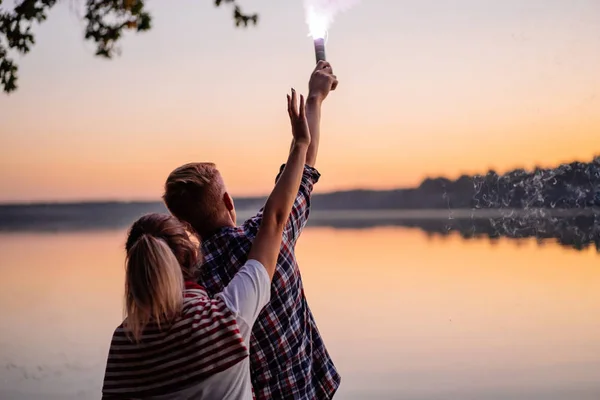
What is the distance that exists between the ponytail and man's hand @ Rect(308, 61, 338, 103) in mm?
888

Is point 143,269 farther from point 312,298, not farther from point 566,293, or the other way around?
point 566,293

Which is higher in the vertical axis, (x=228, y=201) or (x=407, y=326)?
(x=228, y=201)

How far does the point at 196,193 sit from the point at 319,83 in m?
0.59

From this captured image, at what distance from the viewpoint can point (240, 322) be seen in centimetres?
220

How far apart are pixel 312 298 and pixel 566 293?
191 inches

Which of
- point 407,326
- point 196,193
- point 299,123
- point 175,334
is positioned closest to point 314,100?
point 299,123

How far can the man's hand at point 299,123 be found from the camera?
8.42 ft

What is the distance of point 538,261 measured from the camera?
2323 centimetres

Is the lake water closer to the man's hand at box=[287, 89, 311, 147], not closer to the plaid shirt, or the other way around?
the plaid shirt

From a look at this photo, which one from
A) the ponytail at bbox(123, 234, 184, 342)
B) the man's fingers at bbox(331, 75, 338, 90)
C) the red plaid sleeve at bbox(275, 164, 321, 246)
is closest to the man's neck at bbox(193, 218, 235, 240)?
the red plaid sleeve at bbox(275, 164, 321, 246)

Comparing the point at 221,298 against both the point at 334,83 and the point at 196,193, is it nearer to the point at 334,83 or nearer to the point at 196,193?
the point at 196,193

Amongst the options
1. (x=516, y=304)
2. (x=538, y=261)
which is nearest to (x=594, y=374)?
(x=516, y=304)

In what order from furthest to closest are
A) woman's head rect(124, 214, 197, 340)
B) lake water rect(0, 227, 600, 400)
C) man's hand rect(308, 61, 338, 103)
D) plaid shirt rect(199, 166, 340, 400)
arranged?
lake water rect(0, 227, 600, 400), man's hand rect(308, 61, 338, 103), plaid shirt rect(199, 166, 340, 400), woman's head rect(124, 214, 197, 340)

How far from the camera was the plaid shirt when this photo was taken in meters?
2.56
